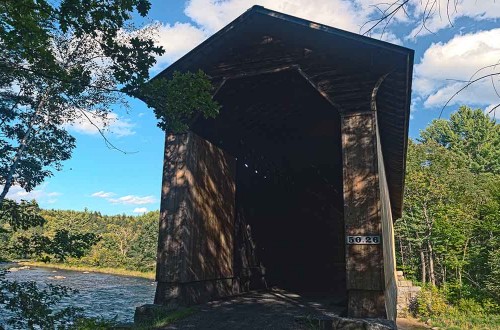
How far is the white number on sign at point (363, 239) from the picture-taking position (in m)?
6.79

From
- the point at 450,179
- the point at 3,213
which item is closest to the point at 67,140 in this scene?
the point at 3,213

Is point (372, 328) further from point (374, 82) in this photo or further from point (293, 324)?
point (374, 82)

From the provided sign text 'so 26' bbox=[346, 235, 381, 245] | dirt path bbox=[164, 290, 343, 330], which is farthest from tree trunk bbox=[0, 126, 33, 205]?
sign text 'so 26' bbox=[346, 235, 381, 245]

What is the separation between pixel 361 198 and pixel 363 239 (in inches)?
31.2

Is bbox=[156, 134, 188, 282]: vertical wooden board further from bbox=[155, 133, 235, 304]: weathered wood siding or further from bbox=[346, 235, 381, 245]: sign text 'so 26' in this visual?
bbox=[346, 235, 381, 245]: sign text 'so 26'

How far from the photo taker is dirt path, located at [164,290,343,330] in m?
6.80

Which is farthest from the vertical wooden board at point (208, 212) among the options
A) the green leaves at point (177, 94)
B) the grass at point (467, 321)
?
the grass at point (467, 321)

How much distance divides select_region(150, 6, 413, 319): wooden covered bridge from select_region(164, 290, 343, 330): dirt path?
2.17 ft

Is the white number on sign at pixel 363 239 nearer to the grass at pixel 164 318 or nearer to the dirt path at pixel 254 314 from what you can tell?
the dirt path at pixel 254 314

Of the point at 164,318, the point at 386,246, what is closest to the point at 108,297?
the point at 164,318

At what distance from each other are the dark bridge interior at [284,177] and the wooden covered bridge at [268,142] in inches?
2.8

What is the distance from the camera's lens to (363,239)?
6.87m

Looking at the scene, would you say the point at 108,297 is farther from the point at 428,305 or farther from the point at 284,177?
the point at 428,305

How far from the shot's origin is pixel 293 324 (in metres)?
6.90
